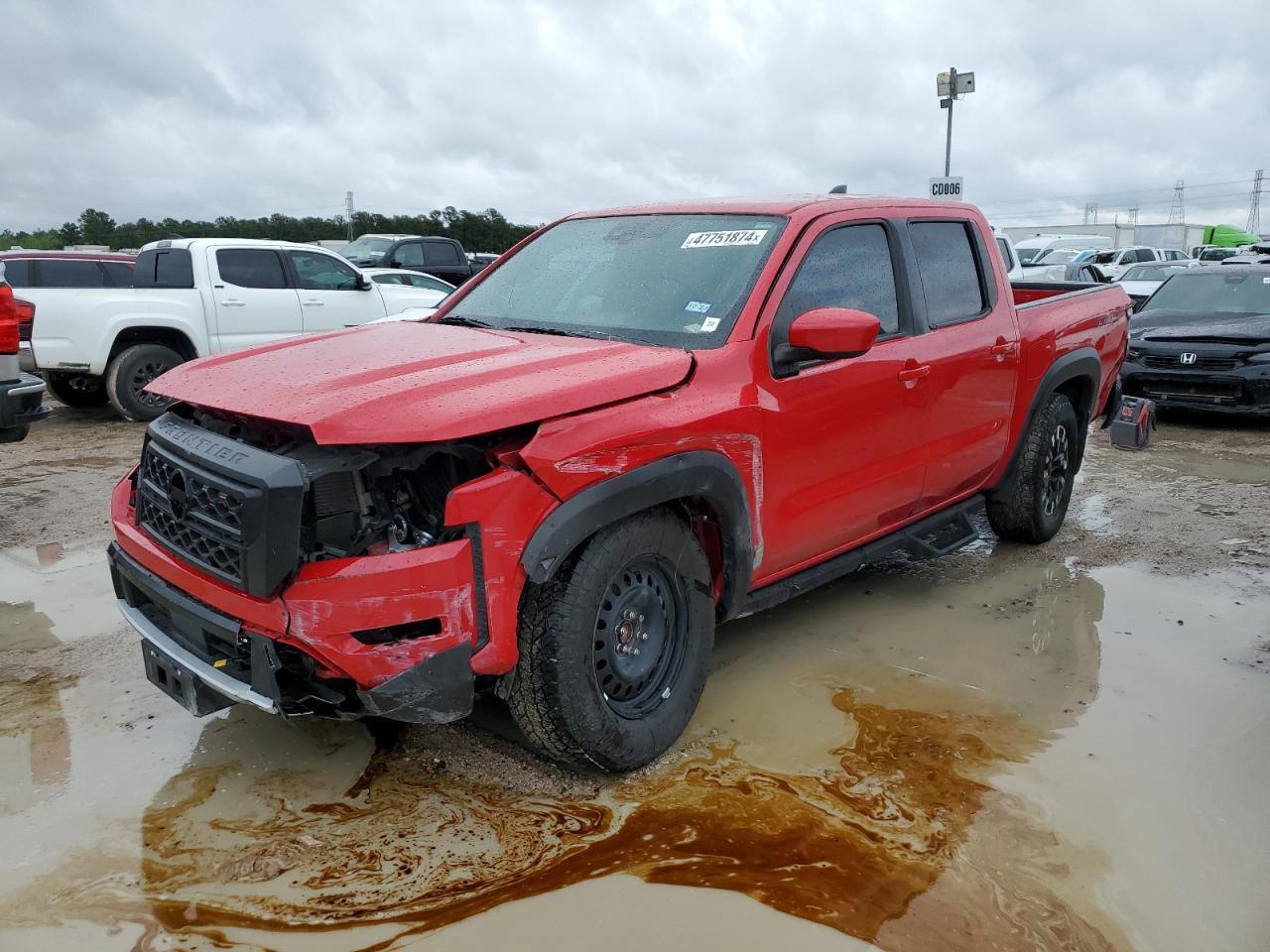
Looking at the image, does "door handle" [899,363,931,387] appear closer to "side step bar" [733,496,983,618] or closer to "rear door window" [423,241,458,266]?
"side step bar" [733,496,983,618]

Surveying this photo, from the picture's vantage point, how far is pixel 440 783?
3.16m

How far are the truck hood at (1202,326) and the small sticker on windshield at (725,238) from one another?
25.0 feet

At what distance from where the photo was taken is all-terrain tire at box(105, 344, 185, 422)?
9625 mm

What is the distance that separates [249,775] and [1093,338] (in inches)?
191

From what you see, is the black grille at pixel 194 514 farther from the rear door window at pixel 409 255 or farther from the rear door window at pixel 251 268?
the rear door window at pixel 409 255

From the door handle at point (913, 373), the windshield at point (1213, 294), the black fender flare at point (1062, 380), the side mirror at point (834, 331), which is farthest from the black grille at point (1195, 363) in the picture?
the side mirror at point (834, 331)

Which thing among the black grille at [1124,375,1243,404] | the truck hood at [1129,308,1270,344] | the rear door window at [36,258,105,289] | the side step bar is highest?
the rear door window at [36,258,105,289]

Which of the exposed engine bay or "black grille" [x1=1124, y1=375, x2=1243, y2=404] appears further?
"black grille" [x1=1124, y1=375, x2=1243, y2=404]

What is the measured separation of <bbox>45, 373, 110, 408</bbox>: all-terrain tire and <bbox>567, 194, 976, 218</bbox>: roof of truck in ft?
26.7

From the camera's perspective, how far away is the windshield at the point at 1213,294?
10.1 metres

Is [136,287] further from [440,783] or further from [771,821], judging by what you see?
[771,821]

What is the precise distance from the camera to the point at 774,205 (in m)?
3.91

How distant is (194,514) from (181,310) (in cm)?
806

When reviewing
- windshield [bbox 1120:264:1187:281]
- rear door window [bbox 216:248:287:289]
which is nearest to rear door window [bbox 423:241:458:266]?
rear door window [bbox 216:248:287:289]
